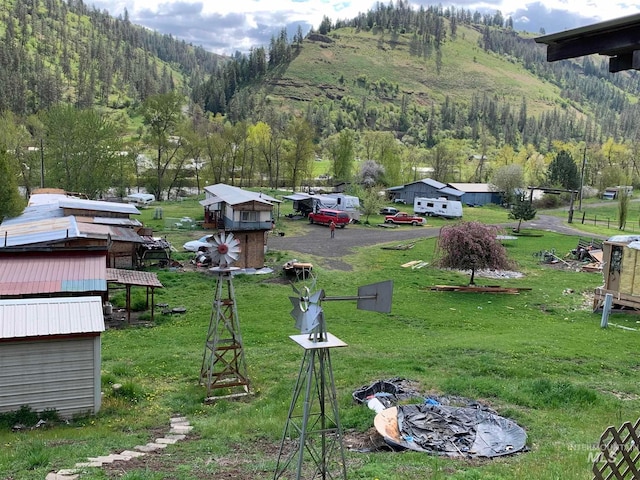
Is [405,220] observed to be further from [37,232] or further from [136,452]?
[136,452]

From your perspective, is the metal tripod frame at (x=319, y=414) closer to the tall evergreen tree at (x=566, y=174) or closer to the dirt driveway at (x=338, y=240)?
the dirt driveway at (x=338, y=240)

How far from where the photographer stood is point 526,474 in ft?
26.9

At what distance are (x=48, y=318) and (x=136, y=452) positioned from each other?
15.8ft

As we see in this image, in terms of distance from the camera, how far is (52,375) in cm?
1273

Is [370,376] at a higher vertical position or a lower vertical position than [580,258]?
lower

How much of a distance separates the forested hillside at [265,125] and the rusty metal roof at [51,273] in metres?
16.6

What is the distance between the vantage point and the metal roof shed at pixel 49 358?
12352mm

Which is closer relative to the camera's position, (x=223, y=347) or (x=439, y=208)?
(x=223, y=347)

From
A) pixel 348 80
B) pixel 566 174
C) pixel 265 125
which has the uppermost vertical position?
pixel 348 80

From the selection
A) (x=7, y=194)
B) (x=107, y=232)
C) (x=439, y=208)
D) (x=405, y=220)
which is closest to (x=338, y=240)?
(x=405, y=220)

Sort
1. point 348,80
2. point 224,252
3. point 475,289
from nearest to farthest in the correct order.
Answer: point 224,252 < point 475,289 < point 348,80

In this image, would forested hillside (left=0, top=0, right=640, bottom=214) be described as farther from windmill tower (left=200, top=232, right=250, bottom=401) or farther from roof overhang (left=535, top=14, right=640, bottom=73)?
roof overhang (left=535, top=14, right=640, bottom=73)

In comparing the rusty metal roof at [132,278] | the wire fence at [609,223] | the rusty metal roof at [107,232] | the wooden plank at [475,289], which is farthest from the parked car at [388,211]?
the rusty metal roof at [132,278]

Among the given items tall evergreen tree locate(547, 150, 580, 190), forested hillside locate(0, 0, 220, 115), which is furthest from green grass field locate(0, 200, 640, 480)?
forested hillside locate(0, 0, 220, 115)
